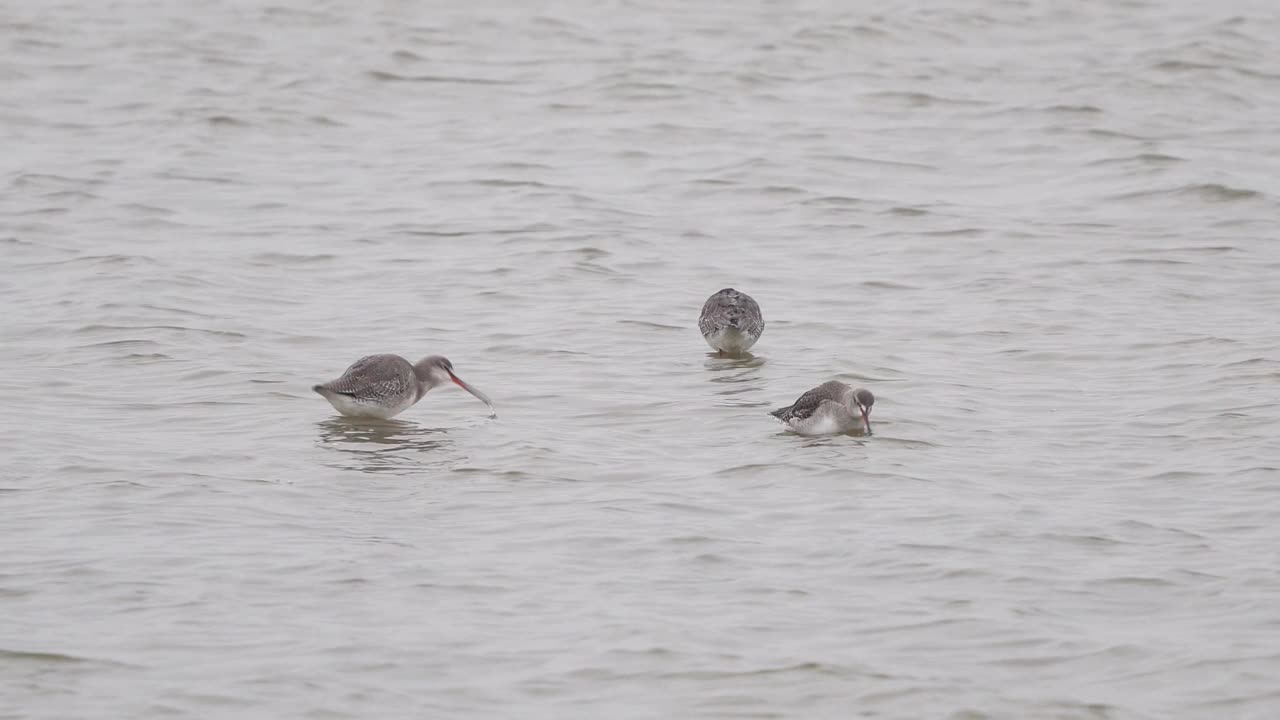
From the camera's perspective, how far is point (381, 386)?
12.0m

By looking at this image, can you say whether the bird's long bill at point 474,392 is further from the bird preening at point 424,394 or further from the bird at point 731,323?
the bird at point 731,323

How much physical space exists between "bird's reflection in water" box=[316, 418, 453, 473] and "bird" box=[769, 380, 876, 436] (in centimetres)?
230

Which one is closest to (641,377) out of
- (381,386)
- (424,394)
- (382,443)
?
(424,394)

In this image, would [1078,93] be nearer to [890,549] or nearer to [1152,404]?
[1152,404]

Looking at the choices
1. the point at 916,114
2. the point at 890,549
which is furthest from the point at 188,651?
the point at 916,114

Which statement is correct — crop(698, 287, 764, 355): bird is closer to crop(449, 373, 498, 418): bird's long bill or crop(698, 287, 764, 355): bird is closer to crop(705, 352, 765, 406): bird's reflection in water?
crop(705, 352, 765, 406): bird's reflection in water

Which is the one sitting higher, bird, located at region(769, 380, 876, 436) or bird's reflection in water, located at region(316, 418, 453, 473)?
bird, located at region(769, 380, 876, 436)

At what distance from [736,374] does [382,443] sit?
10.1 ft

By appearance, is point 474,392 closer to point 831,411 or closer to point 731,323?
point 731,323

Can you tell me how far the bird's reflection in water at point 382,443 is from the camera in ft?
36.6

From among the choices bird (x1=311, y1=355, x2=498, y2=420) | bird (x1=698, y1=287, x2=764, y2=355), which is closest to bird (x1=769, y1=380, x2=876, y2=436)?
bird (x1=698, y1=287, x2=764, y2=355)

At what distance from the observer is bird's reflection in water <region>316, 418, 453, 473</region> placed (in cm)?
1115

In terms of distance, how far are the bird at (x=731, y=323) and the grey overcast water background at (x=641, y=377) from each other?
242 millimetres

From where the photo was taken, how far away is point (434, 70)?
89.7 ft
